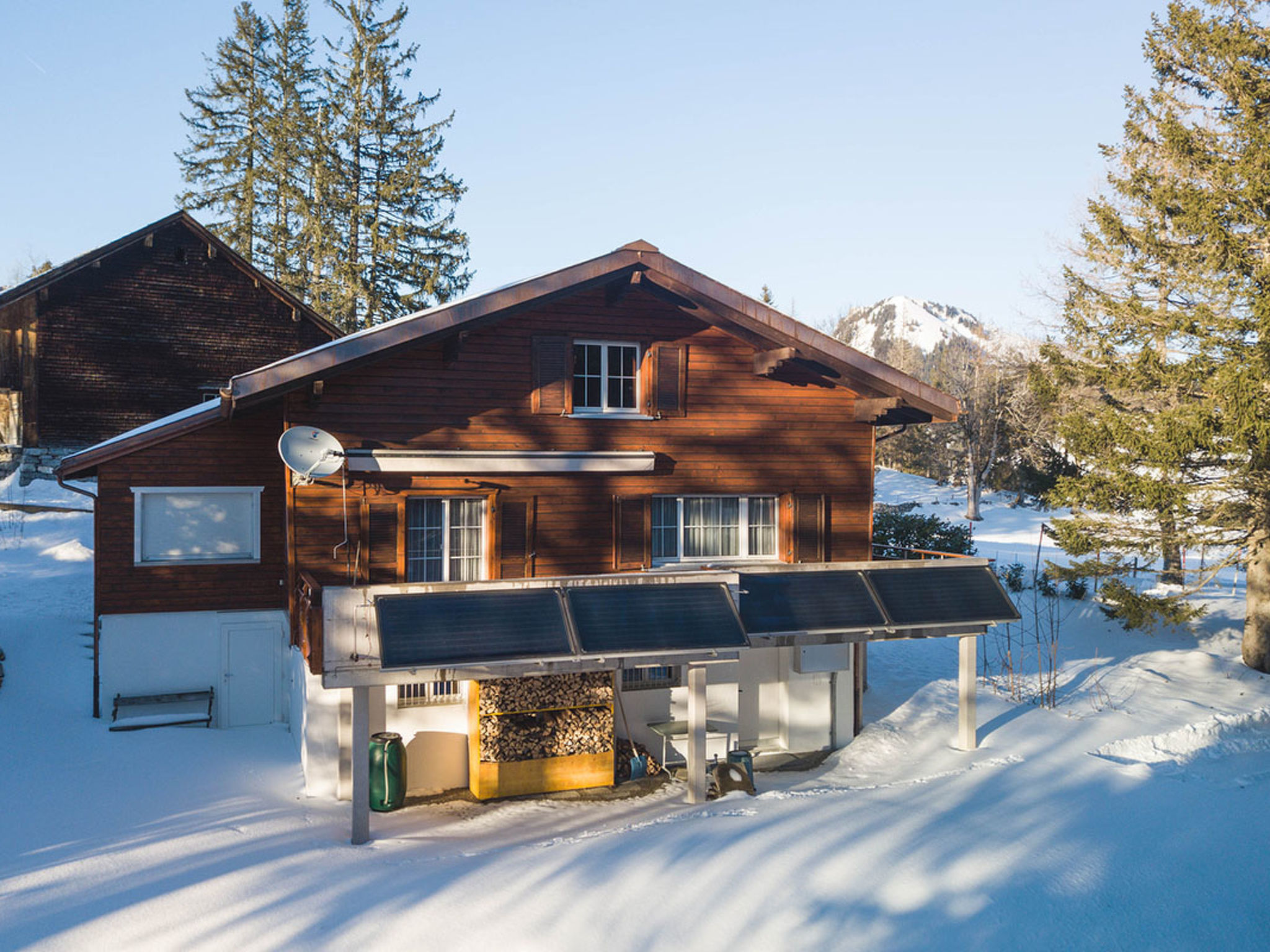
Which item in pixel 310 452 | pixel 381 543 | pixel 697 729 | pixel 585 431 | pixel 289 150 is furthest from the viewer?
pixel 289 150

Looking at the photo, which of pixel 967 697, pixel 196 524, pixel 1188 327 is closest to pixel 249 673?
Result: pixel 196 524

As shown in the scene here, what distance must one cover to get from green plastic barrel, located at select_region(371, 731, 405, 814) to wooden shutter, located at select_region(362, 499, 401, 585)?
2.16 metres

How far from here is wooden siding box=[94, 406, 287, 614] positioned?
14344 millimetres

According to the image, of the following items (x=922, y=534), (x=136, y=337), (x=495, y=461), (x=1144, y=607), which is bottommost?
(x=1144, y=607)

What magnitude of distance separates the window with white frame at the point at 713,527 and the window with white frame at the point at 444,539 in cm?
283

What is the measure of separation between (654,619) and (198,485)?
8.61m

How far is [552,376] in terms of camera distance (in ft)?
42.1

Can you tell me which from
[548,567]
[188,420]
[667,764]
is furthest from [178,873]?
[188,420]

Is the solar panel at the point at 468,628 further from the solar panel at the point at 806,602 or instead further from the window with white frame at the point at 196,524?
the window with white frame at the point at 196,524

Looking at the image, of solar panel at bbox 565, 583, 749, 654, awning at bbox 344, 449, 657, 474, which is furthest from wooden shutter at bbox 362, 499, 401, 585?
solar panel at bbox 565, 583, 749, 654

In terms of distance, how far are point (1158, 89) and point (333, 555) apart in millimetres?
20711

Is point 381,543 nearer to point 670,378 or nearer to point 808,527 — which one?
point 670,378

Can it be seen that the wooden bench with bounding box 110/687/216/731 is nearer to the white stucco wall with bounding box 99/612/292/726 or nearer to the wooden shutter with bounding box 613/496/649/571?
the white stucco wall with bounding box 99/612/292/726

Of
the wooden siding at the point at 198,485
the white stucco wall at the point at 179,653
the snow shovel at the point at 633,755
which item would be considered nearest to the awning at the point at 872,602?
the snow shovel at the point at 633,755
